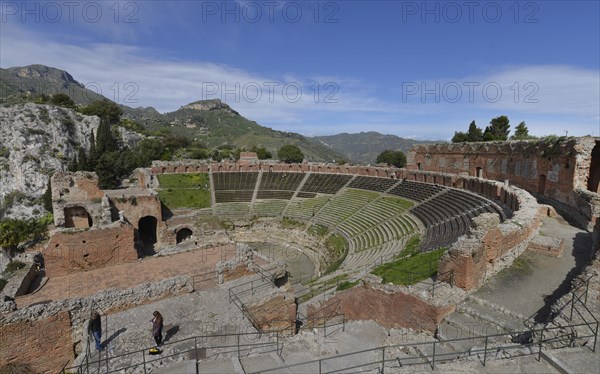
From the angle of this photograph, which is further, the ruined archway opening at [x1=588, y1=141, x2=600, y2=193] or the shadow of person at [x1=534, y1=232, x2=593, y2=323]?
the ruined archway opening at [x1=588, y1=141, x2=600, y2=193]

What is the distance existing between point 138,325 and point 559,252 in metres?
14.7

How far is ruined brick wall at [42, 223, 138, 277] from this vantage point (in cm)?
1802

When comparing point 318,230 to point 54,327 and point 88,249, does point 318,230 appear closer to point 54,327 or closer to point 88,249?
point 88,249

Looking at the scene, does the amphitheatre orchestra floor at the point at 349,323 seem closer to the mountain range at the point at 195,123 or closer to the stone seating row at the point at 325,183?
the stone seating row at the point at 325,183

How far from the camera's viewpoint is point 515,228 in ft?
37.3

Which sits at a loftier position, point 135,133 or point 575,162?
point 135,133

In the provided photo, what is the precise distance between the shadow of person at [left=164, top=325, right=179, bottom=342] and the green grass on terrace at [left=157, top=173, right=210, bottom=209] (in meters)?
24.6

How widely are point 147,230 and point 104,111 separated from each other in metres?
51.6

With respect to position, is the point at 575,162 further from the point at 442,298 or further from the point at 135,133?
the point at 135,133

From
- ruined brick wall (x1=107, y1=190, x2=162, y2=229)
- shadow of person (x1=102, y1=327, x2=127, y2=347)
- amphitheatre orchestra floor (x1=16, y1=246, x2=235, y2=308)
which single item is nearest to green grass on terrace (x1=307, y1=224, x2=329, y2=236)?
amphitheatre orchestra floor (x1=16, y1=246, x2=235, y2=308)

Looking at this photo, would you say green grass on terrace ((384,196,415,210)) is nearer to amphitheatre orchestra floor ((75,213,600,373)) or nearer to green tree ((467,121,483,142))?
amphitheatre orchestra floor ((75,213,600,373))

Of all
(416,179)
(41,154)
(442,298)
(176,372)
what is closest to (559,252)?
(442,298)

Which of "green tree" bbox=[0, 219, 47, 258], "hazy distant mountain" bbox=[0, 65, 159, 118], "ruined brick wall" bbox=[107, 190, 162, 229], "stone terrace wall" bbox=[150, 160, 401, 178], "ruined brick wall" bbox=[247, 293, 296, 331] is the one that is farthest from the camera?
"hazy distant mountain" bbox=[0, 65, 159, 118]

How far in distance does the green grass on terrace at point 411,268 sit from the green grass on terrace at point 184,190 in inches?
939
